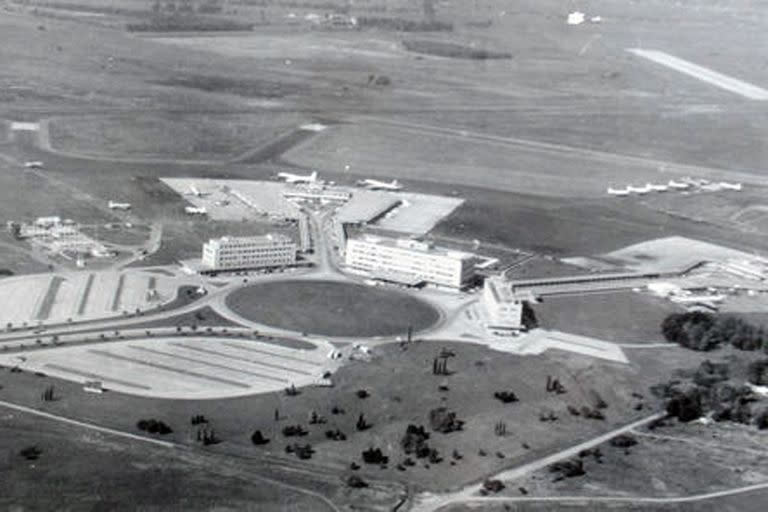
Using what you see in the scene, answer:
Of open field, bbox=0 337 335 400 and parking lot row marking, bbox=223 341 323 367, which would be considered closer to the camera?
open field, bbox=0 337 335 400

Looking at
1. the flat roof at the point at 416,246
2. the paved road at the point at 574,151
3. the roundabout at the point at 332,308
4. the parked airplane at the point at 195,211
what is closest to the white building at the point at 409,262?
the flat roof at the point at 416,246

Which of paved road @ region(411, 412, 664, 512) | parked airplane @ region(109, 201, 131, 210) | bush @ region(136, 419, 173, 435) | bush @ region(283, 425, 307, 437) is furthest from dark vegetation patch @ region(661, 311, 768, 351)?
parked airplane @ region(109, 201, 131, 210)

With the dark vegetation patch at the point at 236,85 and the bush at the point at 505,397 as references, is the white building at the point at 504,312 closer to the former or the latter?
the bush at the point at 505,397

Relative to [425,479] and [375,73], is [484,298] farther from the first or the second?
[375,73]

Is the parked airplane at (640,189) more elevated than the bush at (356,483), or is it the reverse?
the parked airplane at (640,189)

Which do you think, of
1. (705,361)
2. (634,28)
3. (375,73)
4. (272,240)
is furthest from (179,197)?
(634,28)

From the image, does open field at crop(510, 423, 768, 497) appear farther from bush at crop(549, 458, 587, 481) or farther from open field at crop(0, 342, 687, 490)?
open field at crop(0, 342, 687, 490)
